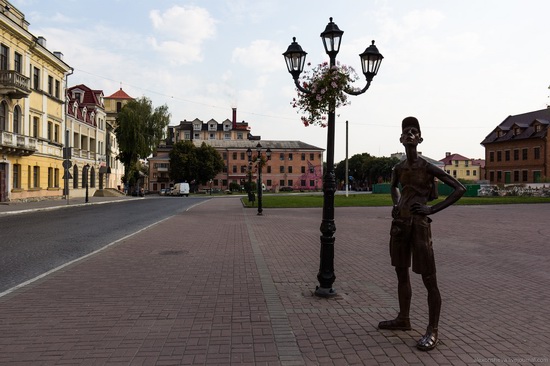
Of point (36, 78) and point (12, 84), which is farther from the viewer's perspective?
point (36, 78)

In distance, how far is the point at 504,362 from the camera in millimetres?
3648

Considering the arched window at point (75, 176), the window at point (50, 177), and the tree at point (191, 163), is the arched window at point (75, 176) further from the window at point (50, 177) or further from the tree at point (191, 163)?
the tree at point (191, 163)

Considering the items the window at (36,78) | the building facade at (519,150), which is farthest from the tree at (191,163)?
the building facade at (519,150)

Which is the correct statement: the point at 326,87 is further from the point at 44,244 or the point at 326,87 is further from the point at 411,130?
the point at 44,244

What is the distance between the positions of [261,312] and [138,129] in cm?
5047

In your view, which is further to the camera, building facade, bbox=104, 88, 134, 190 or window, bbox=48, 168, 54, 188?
building facade, bbox=104, 88, 134, 190

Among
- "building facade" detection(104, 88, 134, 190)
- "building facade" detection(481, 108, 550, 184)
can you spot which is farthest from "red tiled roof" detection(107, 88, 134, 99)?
"building facade" detection(481, 108, 550, 184)

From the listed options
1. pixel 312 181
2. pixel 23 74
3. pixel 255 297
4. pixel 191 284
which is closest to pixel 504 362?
pixel 255 297

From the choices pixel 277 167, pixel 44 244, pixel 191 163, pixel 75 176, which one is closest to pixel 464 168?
pixel 277 167

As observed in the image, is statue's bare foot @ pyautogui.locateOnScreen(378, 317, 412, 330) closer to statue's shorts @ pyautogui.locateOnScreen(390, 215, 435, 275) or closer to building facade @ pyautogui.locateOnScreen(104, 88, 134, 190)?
statue's shorts @ pyautogui.locateOnScreen(390, 215, 435, 275)

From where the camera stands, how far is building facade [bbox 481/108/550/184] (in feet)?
180

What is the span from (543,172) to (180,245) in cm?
5888

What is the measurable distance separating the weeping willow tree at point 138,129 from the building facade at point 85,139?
260 cm

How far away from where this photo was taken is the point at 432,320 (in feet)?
13.3
